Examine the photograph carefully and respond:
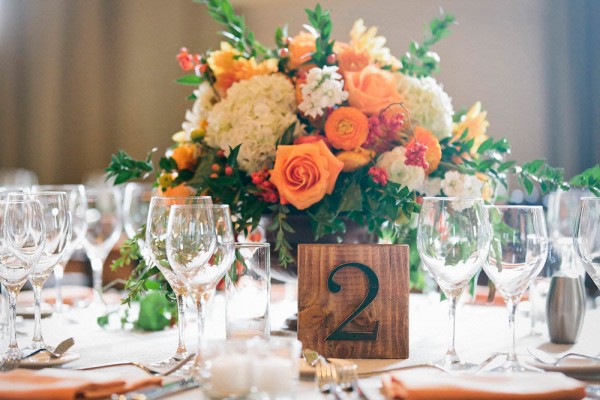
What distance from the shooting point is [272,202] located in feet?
4.74

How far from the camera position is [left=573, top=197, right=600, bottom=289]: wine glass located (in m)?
1.13

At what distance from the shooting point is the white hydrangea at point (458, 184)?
148 centimetres

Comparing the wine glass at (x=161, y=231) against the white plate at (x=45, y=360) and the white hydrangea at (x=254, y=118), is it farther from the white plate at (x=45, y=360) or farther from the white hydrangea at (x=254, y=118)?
the white hydrangea at (x=254, y=118)

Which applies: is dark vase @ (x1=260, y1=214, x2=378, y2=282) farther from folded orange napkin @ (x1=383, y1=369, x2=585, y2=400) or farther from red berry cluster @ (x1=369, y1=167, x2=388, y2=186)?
folded orange napkin @ (x1=383, y1=369, x2=585, y2=400)

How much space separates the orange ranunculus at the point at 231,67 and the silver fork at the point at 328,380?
2.53ft

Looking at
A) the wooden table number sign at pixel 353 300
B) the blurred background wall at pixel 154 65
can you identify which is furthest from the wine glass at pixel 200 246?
the blurred background wall at pixel 154 65

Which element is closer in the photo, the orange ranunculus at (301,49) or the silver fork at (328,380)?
the silver fork at (328,380)

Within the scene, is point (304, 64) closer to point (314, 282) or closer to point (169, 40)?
point (314, 282)

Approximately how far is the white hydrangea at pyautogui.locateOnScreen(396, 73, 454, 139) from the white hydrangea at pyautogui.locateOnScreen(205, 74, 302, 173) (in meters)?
0.23

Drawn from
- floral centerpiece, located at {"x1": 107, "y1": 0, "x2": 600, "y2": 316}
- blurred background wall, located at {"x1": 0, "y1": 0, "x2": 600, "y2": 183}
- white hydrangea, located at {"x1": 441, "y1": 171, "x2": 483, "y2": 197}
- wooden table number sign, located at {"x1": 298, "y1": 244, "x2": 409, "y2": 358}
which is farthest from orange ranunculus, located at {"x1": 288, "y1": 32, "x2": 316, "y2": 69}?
blurred background wall, located at {"x1": 0, "y1": 0, "x2": 600, "y2": 183}

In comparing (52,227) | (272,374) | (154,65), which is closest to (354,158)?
(52,227)

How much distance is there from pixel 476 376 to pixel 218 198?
2.28ft

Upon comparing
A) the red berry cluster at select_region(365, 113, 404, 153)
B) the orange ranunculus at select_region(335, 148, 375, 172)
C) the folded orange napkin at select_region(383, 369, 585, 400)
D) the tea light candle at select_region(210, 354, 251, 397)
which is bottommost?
the folded orange napkin at select_region(383, 369, 585, 400)

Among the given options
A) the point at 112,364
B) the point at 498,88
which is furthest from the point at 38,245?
the point at 498,88
